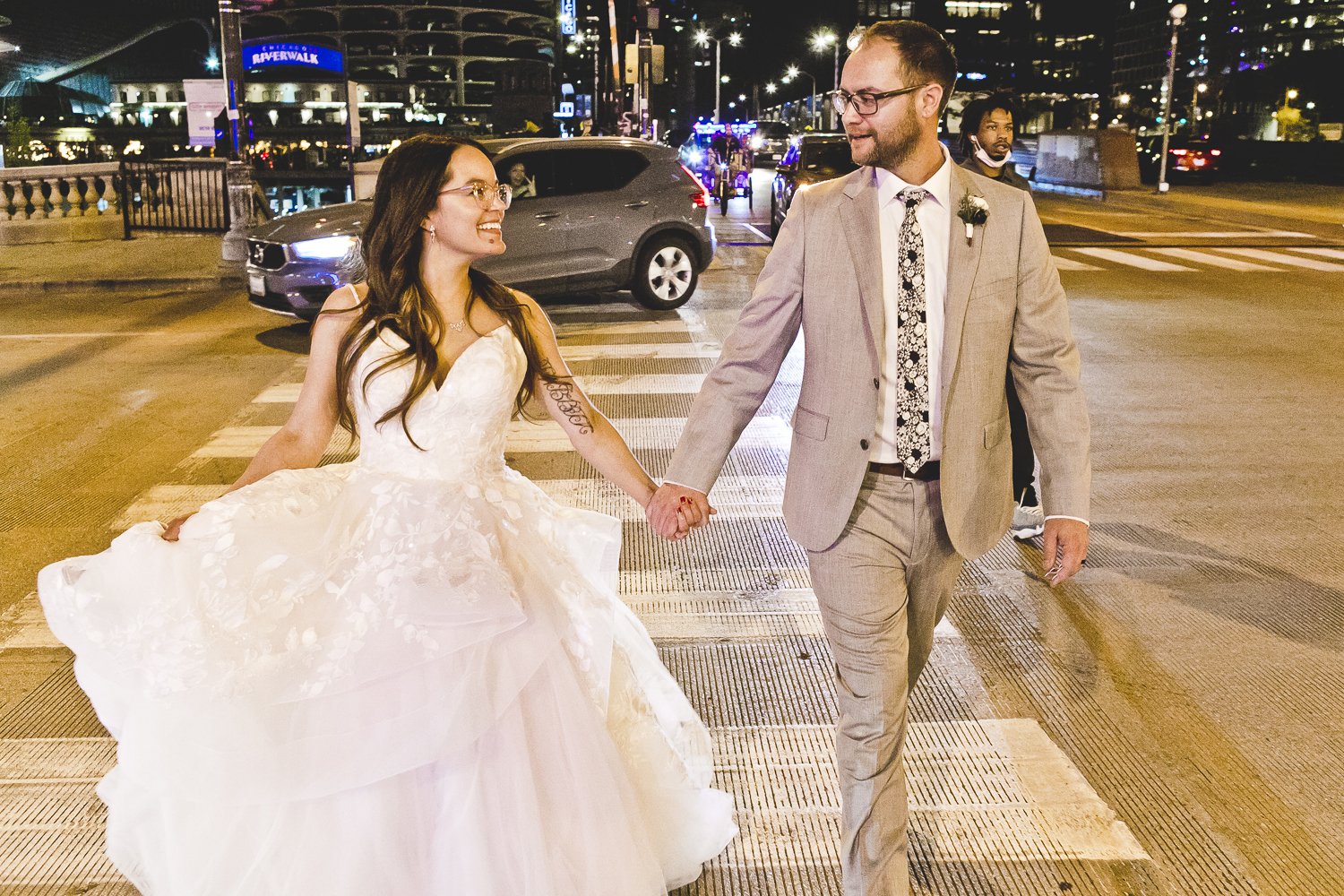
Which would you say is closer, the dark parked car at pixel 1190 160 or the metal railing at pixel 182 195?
the metal railing at pixel 182 195

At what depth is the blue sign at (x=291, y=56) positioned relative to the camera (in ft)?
84.4

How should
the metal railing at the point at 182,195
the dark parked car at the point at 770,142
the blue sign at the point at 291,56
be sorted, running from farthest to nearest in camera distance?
the dark parked car at the point at 770,142 → the blue sign at the point at 291,56 → the metal railing at the point at 182,195

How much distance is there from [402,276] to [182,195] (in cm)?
2251

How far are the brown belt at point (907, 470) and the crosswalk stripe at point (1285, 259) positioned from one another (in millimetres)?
16802

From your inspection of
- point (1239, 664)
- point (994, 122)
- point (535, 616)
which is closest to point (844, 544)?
point (535, 616)

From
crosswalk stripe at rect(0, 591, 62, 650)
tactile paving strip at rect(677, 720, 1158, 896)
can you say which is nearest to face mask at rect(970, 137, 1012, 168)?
tactile paving strip at rect(677, 720, 1158, 896)

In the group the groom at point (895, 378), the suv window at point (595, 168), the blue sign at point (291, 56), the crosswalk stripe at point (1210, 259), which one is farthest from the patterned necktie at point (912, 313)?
the blue sign at point (291, 56)

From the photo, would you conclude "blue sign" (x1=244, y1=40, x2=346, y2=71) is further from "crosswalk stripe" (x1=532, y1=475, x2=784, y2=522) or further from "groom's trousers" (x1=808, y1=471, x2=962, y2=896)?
"groom's trousers" (x1=808, y1=471, x2=962, y2=896)

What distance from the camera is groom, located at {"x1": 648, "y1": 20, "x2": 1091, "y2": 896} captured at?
9.35 feet

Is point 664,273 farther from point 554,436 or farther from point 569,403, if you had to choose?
point 569,403

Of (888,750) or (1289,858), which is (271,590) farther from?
(1289,858)

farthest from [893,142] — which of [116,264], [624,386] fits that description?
[116,264]

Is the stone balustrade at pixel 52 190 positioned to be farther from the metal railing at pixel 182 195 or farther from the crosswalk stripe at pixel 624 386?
the crosswalk stripe at pixel 624 386

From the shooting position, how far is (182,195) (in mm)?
23328
